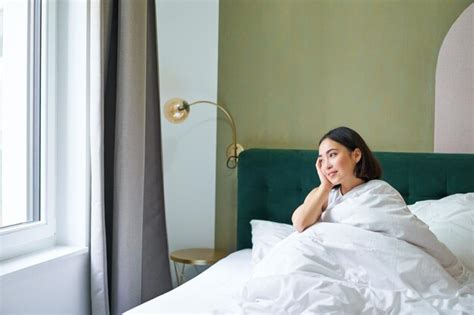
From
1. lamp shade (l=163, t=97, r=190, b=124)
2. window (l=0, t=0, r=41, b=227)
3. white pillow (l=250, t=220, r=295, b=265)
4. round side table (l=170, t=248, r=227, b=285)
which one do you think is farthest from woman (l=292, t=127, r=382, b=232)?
window (l=0, t=0, r=41, b=227)

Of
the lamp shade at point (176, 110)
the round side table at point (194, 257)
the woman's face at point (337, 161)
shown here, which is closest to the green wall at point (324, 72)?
the round side table at point (194, 257)

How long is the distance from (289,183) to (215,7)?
3.92ft

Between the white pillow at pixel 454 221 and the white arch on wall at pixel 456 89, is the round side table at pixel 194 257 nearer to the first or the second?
the white pillow at pixel 454 221

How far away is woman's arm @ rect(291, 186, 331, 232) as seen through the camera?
203 cm

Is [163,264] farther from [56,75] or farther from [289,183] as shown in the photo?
[56,75]

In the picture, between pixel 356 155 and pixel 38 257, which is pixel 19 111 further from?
pixel 356 155

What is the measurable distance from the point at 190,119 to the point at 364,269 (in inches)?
66.9

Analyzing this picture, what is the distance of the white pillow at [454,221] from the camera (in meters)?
2.17

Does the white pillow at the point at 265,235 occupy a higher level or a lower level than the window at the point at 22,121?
lower

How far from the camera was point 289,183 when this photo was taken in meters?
2.80

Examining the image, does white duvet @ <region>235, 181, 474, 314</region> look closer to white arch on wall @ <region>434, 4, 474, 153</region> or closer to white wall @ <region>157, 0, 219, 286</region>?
white arch on wall @ <region>434, 4, 474, 153</region>

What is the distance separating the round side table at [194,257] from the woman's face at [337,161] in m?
1.01

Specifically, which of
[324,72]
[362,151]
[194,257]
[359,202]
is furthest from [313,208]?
[324,72]

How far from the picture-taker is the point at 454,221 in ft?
7.44
